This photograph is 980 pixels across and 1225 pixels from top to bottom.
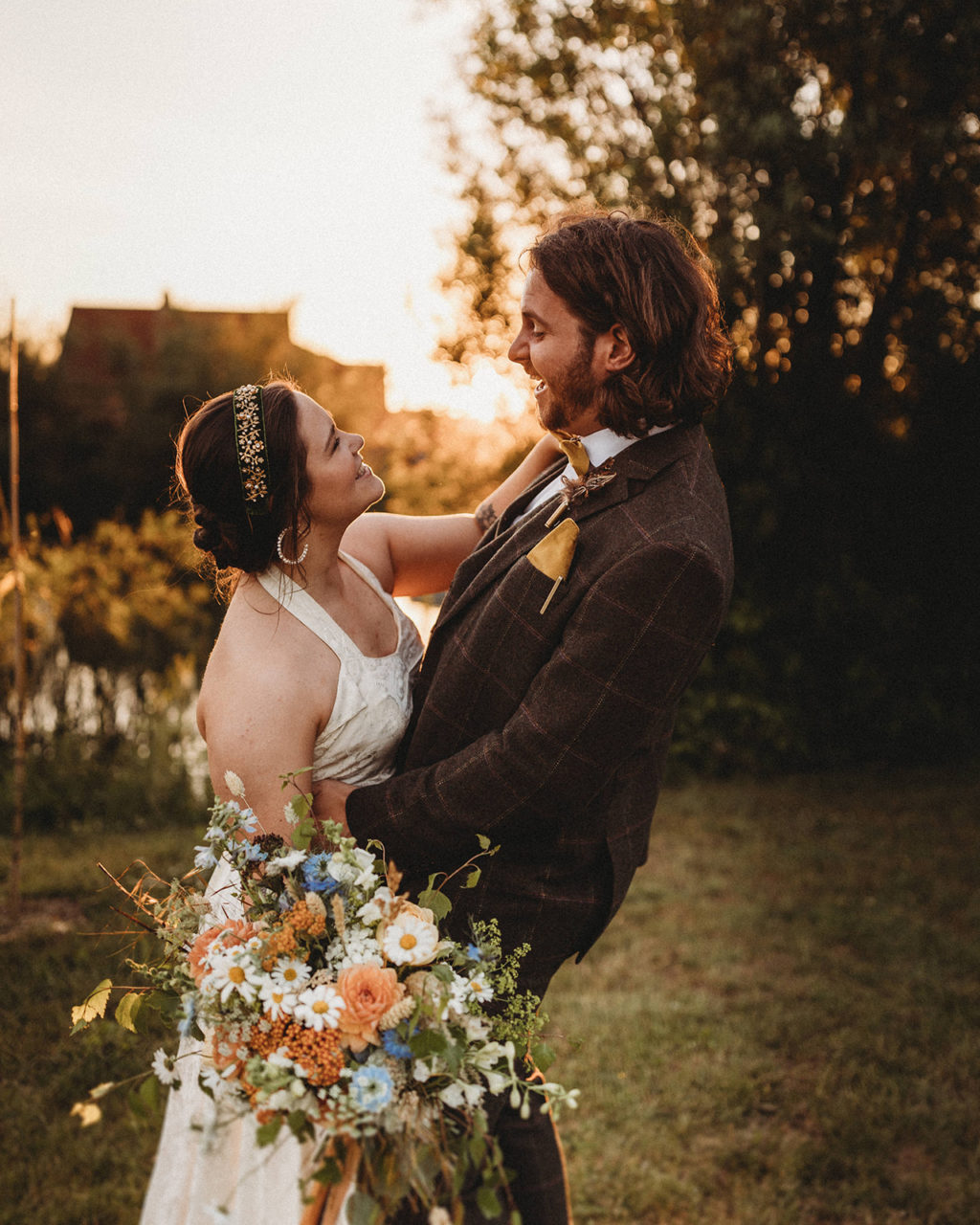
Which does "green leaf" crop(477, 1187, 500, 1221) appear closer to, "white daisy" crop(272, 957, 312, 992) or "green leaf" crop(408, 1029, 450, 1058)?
"green leaf" crop(408, 1029, 450, 1058)

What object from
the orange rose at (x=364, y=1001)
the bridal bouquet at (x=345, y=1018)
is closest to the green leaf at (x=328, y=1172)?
the bridal bouquet at (x=345, y=1018)

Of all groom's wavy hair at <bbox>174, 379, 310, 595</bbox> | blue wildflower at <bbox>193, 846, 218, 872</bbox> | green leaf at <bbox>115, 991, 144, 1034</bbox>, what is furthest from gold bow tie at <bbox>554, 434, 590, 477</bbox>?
green leaf at <bbox>115, 991, 144, 1034</bbox>

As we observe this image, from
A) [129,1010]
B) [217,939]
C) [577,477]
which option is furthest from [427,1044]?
[577,477]

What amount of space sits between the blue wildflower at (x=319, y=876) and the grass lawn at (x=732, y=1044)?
0.40 m

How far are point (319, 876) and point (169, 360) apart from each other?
18767 millimetres

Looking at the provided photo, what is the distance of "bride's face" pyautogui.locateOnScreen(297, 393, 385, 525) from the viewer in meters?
2.22

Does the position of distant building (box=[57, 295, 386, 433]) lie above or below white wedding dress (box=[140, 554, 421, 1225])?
above

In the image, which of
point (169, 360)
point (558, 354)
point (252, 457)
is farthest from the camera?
point (169, 360)

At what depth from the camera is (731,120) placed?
7465 mm

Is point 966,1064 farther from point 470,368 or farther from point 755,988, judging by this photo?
point 470,368

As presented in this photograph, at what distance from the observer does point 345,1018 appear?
1326 mm

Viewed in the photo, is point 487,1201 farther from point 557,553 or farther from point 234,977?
point 557,553

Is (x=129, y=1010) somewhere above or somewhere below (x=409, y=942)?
below

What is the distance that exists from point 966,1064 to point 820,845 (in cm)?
253
